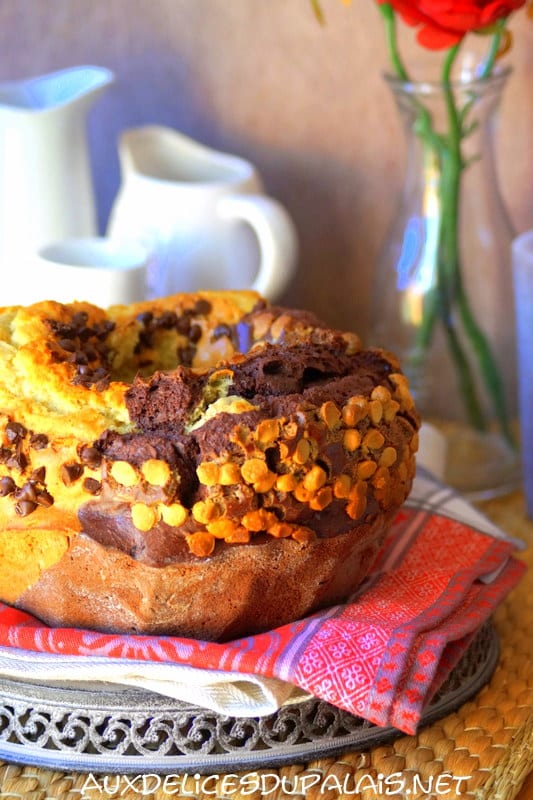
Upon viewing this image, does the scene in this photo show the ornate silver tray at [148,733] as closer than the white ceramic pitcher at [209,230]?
Yes

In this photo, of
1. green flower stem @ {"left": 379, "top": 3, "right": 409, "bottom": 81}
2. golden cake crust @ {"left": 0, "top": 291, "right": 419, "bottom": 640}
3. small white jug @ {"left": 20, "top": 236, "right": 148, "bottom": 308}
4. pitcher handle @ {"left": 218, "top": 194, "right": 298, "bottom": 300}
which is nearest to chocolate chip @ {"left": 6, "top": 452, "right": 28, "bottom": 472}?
golden cake crust @ {"left": 0, "top": 291, "right": 419, "bottom": 640}

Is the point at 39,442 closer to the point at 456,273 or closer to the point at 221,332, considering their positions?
the point at 221,332

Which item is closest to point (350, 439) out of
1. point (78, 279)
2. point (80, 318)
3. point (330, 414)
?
point (330, 414)

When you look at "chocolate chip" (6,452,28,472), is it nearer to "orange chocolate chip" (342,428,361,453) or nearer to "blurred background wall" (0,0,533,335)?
"orange chocolate chip" (342,428,361,453)

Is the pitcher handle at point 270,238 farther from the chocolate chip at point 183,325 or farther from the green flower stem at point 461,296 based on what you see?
the chocolate chip at point 183,325

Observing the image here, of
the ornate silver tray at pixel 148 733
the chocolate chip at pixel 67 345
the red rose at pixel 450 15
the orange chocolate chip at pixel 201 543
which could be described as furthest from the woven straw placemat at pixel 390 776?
the red rose at pixel 450 15

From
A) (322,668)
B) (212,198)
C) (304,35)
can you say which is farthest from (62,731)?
(304,35)

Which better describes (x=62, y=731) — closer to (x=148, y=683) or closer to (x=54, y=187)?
(x=148, y=683)
